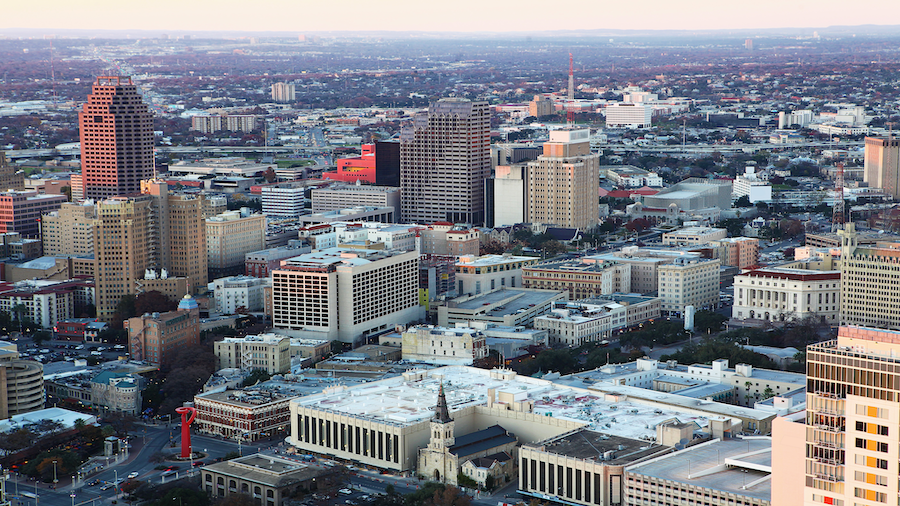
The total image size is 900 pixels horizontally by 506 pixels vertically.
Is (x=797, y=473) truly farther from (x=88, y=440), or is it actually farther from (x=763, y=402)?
(x=88, y=440)

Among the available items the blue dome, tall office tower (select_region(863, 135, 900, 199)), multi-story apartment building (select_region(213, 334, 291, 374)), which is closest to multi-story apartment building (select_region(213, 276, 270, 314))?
the blue dome

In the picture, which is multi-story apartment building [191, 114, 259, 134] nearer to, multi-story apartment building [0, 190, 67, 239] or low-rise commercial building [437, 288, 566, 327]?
multi-story apartment building [0, 190, 67, 239]

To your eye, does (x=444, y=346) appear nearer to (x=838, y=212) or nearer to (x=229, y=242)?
(x=229, y=242)

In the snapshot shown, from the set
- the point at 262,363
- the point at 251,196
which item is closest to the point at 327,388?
the point at 262,363

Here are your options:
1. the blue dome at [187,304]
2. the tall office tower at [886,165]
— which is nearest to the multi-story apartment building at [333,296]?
the blue dome at [187,304]

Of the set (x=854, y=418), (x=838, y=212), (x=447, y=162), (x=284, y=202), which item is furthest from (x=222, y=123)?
(x=854, y=418)

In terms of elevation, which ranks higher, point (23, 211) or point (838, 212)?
point (23, 211)

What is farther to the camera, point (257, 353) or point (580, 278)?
point (580, 278)
